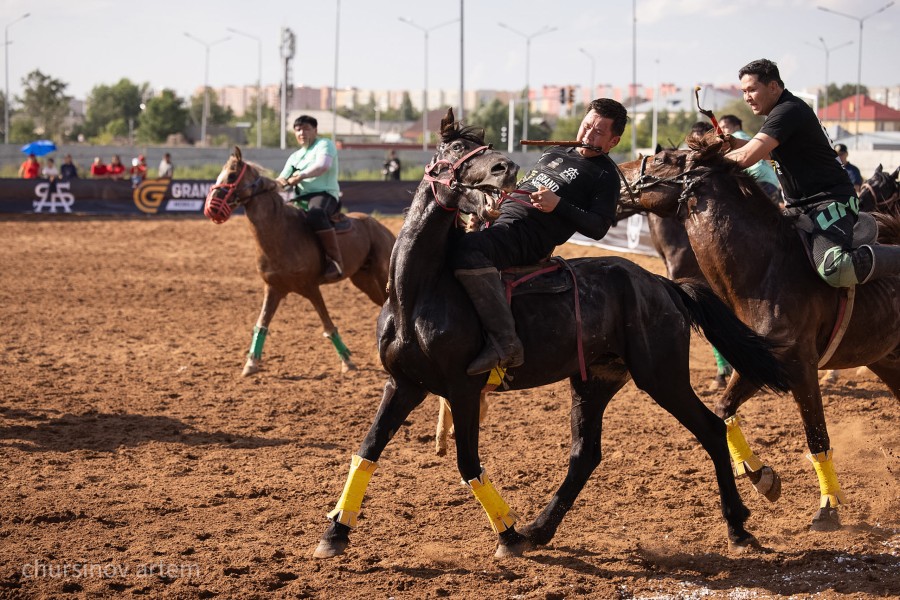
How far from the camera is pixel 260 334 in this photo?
35.6 ft

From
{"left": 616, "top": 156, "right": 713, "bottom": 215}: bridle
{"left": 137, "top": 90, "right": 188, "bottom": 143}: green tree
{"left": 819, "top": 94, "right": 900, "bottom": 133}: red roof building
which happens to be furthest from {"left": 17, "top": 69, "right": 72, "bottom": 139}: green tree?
{"left": 616, "top": 156, "right": 713, "bottom": 215}: bridle

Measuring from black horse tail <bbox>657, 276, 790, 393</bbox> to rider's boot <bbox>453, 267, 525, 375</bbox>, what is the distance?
1.16 metres

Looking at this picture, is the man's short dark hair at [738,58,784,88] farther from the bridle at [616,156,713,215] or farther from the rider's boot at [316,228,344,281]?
the rider's boot at [316,228,344,281]

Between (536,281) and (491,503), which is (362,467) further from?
(536,281)

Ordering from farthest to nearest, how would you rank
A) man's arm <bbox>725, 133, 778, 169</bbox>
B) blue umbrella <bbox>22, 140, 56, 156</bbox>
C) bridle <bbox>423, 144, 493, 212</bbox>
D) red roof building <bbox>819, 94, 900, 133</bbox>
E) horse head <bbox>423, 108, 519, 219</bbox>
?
1. red roof building <bbox>819, 94, 900, 133</bbox>
2. blue umbrella <bbox>22, 140, 56, 156</bbox>
3. man's arm <bbox>725, 133, 778, 169</bbox>
4. bridle <bbox>423, 144, 493, 212</bbox>
5. horse head <bbox>423, 108, 519, 219</bbox>

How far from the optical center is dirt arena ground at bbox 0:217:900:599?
5184 mm

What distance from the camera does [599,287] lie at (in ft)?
18.7

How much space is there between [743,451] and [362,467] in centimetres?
251

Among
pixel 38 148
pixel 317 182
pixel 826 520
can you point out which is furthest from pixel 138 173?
pixel 826 520

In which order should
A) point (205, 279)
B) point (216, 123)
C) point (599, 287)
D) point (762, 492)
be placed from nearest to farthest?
point (599, 287) → point (762, 492) → point (205, 279) → point (216, 123)

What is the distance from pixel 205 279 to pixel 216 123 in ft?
287

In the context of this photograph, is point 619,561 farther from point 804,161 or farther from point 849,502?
point 804,161

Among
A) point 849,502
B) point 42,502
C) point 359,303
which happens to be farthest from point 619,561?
point 359,303

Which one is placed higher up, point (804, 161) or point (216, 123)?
point (216, 123)
